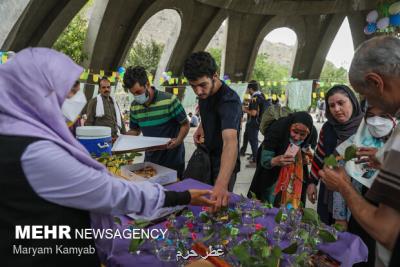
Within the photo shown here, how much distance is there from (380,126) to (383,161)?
109 cm

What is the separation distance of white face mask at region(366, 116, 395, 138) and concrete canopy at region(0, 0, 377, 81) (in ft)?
24.4

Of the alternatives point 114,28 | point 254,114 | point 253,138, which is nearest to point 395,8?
point 254,114

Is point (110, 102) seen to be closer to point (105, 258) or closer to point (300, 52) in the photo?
point (105, 258)

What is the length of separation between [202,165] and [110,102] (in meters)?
2.76

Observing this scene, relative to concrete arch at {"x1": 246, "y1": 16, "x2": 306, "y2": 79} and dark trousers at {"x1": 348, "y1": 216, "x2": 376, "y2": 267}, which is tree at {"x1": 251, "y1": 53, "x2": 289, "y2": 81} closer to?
concrete arch at {"x1": 246, "y1": 16, "x2": 306, "y2": 79}

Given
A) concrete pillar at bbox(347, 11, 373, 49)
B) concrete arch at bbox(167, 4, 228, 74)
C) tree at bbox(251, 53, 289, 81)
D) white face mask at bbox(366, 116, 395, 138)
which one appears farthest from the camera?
tree at bbox(251, 53, 289, 81)

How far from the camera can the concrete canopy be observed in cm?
898

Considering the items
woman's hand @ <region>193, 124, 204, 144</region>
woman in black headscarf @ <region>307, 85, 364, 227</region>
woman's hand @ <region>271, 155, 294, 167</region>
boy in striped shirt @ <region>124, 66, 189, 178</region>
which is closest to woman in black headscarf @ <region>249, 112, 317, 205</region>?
woman's hand @ <region>271, 155, 294, 167</region>

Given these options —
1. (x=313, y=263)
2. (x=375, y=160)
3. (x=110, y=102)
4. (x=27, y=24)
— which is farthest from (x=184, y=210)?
(x=27, y=24)

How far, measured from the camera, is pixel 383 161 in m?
0.94

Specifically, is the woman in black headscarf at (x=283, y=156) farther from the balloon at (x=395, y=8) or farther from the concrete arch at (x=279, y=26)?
the concrete arch at (x=279, y=26)

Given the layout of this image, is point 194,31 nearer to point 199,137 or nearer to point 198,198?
point 199,137

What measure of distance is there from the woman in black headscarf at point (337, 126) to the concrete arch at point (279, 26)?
1321cm

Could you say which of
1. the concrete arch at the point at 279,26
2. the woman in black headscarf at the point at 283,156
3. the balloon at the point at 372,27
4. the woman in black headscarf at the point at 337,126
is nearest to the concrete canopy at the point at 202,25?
the concrete arch at the point at 279,26
